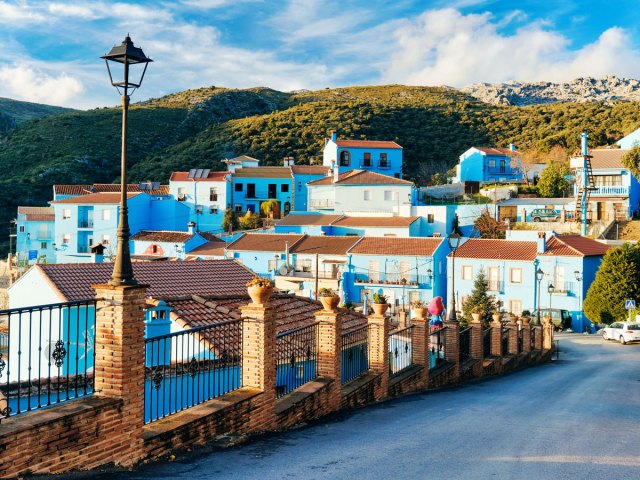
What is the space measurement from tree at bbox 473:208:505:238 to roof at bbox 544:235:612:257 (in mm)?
9143

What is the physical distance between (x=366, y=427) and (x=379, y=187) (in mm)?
54965

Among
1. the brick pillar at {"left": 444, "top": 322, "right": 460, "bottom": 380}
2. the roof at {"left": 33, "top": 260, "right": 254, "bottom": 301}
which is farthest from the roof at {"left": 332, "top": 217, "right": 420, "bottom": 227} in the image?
the brick pillar at {"left": 444, "top": 322, "right": 460, "bottom": 380}

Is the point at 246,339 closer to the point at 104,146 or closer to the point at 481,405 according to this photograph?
the point at 481,405

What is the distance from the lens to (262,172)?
238ft

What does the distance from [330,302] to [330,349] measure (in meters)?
0.88

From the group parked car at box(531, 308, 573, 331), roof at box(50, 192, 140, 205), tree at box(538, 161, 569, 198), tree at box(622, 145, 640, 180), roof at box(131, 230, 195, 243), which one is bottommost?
parked car at box(531, 308, 573, 331)

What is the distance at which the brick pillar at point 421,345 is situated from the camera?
15.6m

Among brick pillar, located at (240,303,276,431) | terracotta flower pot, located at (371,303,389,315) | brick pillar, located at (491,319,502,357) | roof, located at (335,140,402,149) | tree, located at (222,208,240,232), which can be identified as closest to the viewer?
brick pillar, located at (240,303,276,431)

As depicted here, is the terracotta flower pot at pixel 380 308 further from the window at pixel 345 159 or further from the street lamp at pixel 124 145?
the window at pixel 345 159

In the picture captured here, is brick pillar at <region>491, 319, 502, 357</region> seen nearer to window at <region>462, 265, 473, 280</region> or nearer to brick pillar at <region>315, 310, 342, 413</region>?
brick pillar at <region>315, 310, 342, 413</region>

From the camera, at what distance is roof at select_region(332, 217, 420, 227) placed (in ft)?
184

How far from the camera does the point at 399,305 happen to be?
49.2 meters

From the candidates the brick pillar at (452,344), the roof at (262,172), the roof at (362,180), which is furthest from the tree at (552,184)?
the brick pillar at (452,344)

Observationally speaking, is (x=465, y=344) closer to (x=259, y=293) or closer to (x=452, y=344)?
(x=452, y=344)
